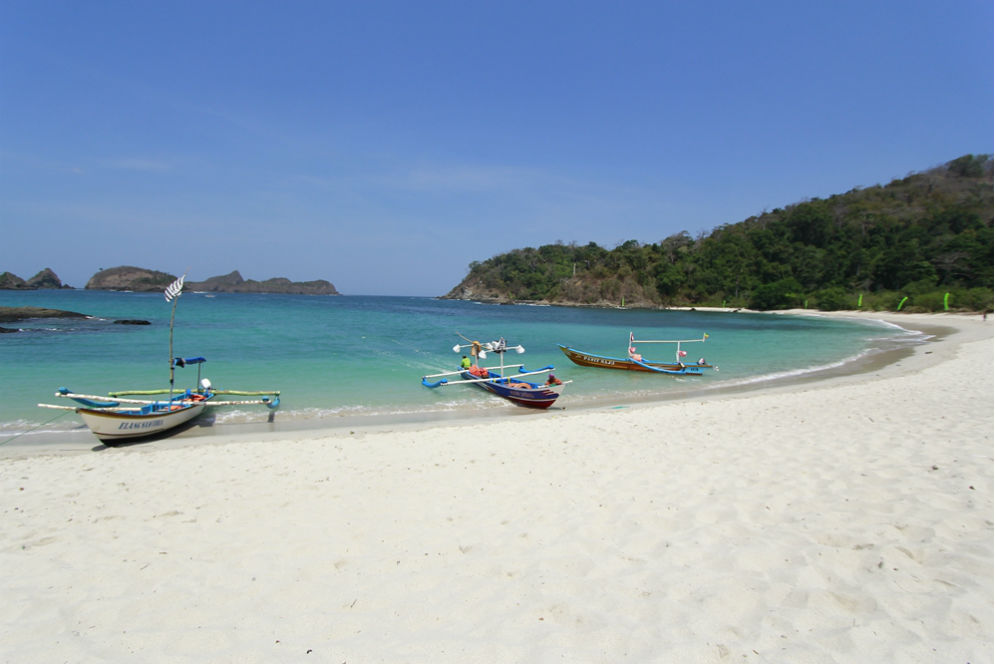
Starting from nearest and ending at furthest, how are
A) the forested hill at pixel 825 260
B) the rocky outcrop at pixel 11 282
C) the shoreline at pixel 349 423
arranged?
the shoreline at pixel 349 423
the forested hill at pixel 825 260
the rocky outcrop at pixel 11 282

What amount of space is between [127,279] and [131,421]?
601 feet

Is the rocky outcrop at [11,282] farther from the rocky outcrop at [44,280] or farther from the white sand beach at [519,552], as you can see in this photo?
the white sand beach at [519,552]

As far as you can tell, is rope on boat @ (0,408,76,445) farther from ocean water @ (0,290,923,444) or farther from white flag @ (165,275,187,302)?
white flag @ (165,275,187,302)

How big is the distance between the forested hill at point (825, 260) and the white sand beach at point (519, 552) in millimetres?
68696

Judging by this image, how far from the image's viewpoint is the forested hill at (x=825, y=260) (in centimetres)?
6494

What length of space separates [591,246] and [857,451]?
14264 cm

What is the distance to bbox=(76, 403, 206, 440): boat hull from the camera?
9172 millimetres

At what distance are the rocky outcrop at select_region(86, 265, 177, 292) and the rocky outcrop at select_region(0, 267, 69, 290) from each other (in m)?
12.0

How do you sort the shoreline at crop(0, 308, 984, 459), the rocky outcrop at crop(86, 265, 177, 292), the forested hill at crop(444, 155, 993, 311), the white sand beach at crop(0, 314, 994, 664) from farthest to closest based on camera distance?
the rocky outcrop at crop(86, 265, 177, 292) < the forested hill at crop(444, 155, 993, 311) < the shoreline at crop(0, 308, 984, 459) < the white sand beach at crop(0, 314, 994, 664)

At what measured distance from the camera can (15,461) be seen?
809 centimetres

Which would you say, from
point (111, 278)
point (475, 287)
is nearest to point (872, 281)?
point (475, 287)

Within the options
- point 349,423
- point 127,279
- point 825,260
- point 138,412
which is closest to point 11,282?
point 127,279

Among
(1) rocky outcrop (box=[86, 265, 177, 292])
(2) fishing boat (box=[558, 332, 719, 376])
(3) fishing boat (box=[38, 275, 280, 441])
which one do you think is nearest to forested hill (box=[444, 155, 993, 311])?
(2) fishing boat (box=[558, 332, 719, 376])

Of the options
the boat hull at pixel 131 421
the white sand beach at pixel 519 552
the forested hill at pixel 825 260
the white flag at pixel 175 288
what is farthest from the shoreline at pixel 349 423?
the forested hill at pixel 825 260
